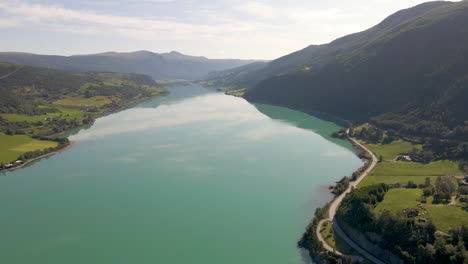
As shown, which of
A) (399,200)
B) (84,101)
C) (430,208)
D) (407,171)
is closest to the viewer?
(430,208)

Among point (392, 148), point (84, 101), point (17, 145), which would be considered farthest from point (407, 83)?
point (84, 101)

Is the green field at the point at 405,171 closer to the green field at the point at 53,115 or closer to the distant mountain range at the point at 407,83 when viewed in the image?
the distant mountain range at the point at 407,83

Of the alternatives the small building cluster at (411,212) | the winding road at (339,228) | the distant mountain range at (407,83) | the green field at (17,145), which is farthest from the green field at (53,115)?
the small building cluster at (411,212)

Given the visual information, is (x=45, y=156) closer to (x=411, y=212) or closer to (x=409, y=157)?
(x=411, y=212)

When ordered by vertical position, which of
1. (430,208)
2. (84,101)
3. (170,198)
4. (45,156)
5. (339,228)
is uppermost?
(430,208)

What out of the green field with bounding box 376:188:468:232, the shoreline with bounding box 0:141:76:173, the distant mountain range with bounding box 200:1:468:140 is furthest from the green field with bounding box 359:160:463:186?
the shoreline with bounding box 0:141:76:173

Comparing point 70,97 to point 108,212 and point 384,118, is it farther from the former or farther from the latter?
point 384,118

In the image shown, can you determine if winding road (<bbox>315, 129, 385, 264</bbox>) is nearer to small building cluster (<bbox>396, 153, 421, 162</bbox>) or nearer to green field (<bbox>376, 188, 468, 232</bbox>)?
green field (<bbox>376, 188, 468, 232</bbox>)
